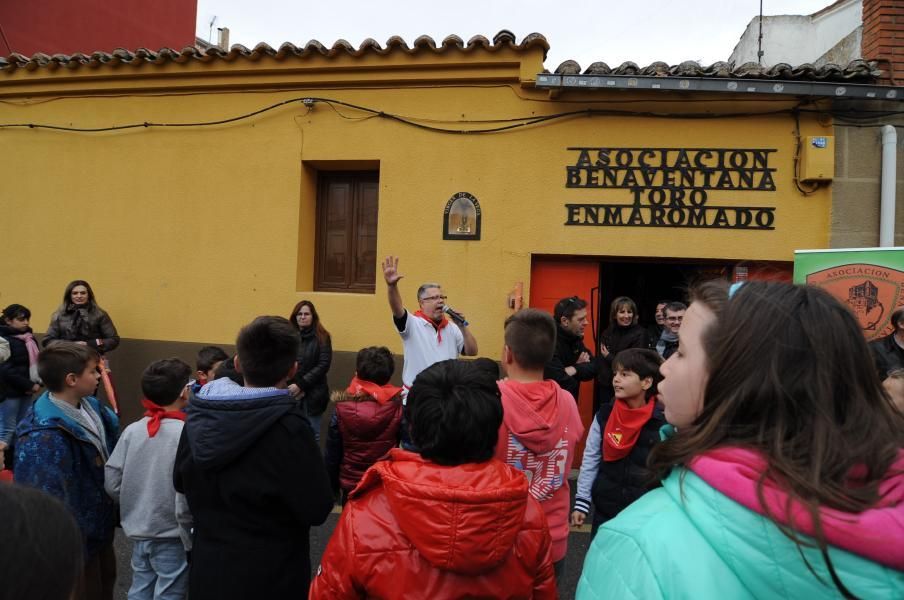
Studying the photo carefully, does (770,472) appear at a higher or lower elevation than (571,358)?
higher

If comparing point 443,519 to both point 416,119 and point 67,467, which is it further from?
point 416,119

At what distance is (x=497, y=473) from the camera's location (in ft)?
5.80

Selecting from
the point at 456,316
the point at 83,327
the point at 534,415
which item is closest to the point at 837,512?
the point at 534,415

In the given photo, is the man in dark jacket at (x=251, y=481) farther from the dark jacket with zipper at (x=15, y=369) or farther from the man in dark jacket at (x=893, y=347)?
the dark jacket with zipper at (x=15, y=369)

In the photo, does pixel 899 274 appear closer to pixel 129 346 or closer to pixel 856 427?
pixel 856 427

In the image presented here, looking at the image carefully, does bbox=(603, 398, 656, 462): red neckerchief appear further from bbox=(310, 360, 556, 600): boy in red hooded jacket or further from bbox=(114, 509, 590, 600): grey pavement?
bbox=(310, 360, 556, 600): boy in red hooded jacket

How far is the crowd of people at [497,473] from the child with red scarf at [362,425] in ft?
0.05

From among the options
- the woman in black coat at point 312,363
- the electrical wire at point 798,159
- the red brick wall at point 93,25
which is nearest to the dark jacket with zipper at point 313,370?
the woman in black coat at point 312,363

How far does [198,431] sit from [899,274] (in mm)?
5291

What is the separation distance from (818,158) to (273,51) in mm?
5853

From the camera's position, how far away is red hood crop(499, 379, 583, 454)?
8.62 feet

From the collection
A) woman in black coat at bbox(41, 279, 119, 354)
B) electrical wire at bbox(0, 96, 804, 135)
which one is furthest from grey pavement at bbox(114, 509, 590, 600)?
electrical wire at bbox(0, 96, 804, 135)

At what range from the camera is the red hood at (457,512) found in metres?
1.62

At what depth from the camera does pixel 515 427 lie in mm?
2621
